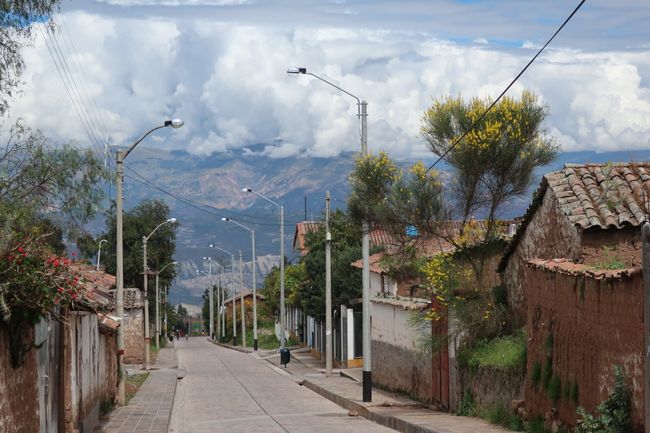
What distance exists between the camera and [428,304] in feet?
96.4

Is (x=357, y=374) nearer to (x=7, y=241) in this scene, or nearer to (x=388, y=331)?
(x=388, y=331)

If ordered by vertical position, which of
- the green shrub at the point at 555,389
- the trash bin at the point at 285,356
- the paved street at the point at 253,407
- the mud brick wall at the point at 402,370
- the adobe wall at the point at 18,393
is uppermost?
the adobe wall at the point at 18,393

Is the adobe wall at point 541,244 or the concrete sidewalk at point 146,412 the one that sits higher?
the adobe wall at point 541,244

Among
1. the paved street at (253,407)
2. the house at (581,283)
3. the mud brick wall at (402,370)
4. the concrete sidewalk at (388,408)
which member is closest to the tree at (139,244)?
the paved street at (253,407)

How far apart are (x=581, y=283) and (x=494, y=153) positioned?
1051 centimetres

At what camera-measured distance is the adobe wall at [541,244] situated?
21.4m

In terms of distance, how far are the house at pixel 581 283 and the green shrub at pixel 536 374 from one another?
0.02 meters

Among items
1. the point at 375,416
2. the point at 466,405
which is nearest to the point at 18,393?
the point at 466,405

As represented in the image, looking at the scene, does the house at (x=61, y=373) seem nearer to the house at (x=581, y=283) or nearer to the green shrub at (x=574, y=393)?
the house at (x=581, y=283)

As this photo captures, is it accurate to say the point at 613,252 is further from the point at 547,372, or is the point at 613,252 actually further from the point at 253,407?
the point at 253,407

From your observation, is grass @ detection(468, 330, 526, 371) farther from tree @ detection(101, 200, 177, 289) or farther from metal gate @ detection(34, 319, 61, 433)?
tree @ detection(101, 200, 177, 289)

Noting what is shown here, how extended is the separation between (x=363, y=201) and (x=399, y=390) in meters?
8.34

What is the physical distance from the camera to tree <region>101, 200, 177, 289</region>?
324 ft

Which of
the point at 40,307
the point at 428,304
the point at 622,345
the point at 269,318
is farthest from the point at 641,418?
the point at 269,318
